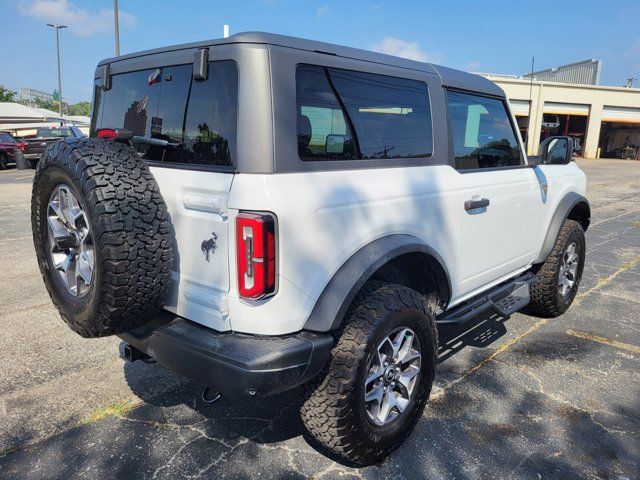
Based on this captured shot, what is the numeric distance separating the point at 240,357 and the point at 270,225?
21.4 inches

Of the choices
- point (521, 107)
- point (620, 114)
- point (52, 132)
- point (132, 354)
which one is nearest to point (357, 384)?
point (132, 354)

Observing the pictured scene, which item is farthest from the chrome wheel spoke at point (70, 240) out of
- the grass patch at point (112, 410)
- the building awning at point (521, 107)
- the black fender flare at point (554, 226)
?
the building awning at point (521, 107)

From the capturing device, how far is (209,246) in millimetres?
2145

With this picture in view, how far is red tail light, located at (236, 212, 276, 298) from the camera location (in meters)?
1.98

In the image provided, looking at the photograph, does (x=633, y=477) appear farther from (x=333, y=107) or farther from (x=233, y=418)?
(x=333, y=107)

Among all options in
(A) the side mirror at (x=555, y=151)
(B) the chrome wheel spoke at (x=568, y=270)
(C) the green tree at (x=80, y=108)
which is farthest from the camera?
(C) the green tree at (x=80, y=108)

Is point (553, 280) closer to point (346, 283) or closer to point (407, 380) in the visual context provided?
point (407, 380)

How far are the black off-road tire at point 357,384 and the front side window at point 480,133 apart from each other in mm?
1128

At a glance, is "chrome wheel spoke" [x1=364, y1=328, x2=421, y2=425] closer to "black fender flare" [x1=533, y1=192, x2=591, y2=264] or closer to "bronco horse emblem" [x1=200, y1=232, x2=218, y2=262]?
"bronco horse emblem" [x1=200, y1=232, x2=218, y2=262]

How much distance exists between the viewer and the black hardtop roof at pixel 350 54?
212cm

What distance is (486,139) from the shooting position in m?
3.47

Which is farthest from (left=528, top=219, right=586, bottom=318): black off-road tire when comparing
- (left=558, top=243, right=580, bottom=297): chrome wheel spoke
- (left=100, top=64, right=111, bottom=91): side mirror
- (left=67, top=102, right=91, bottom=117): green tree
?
(left=67, top=102, right=91, bottom=117): green tree

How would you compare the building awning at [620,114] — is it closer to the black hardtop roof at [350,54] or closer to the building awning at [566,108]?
the building awning at [566,108]

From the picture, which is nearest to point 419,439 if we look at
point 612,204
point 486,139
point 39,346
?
point 486,139
